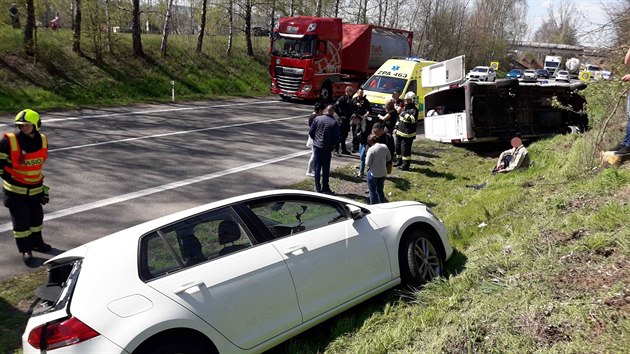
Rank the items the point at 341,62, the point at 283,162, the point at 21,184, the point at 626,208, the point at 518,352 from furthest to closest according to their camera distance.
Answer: the point at 341,62, the point at 283,162, the point at 21,184, the point at 626,208, the point at 518,352

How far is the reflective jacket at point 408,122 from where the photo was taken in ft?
35.7

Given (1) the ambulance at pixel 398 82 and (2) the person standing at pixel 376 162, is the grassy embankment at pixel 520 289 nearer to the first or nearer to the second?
(2) the person standing at pixel 376 162

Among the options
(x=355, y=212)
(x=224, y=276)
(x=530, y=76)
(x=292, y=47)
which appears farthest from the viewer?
(x=530, y=76)

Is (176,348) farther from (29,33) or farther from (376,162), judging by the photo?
(29,33)

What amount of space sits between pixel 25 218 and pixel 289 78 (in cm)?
1727

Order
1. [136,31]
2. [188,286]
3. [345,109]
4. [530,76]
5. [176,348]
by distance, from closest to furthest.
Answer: [176,348], [188,286], [345,109], [136,31], [530,76]

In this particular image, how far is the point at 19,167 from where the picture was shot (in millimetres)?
6082

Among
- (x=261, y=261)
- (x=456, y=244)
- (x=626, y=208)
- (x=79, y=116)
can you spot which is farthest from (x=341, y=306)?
(x=79, y=116)

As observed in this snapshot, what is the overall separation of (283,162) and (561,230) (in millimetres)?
7289

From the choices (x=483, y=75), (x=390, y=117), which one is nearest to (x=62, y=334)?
(x=390, y=117)

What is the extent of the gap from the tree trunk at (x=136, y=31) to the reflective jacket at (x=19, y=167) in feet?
60.8

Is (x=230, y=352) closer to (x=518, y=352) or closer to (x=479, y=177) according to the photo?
(x=518, y=352)

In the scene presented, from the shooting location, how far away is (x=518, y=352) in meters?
3.07

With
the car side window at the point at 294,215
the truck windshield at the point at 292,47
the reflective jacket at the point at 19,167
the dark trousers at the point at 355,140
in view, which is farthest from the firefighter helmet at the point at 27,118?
the truck windshield at the point at 292,47
